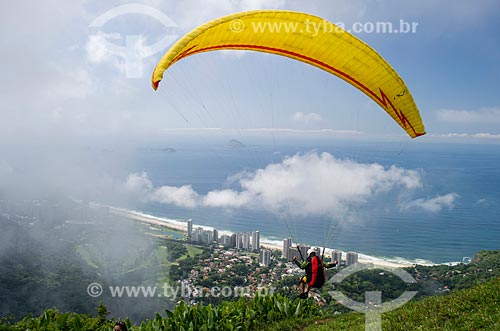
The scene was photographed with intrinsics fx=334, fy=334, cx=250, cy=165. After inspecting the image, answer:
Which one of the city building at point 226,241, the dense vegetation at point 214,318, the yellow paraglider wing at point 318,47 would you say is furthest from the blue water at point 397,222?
the yellow paraglider wing at point 318,47

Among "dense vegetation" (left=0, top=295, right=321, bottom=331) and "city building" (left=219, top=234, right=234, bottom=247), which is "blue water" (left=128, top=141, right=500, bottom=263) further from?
"dense vegetation" (left=0, top=295, right=321, bottom=331)

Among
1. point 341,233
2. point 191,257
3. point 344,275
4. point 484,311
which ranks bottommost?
point 341,233

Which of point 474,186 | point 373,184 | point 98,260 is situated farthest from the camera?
point 373,184

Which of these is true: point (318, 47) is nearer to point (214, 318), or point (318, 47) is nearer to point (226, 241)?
point (214, 318)

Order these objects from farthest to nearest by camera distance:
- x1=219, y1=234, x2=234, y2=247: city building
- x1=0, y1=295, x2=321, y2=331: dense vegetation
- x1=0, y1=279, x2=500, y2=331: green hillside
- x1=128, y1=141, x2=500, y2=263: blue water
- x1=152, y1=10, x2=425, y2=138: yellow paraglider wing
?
x1=128, y1=141, x2=500, y2=263: blue water < x1=219, y1=234, x2=234, y2=247: city building < x1=0, y1=295, x2=321, y2=331: dense vegetation < x1=152, y1=10, x2=425, y2=138: yellow paraglider wing < x1=0, y1=279, x2=500, y2=331: green hillside

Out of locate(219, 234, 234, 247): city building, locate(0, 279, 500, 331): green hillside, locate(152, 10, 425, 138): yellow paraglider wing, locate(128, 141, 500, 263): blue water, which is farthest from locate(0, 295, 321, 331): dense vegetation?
locate(128, 141, 500, 263): blue water

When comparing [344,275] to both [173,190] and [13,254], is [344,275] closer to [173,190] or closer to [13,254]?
[13,254]

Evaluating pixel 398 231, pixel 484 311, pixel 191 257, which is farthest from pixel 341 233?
pixel 484 311

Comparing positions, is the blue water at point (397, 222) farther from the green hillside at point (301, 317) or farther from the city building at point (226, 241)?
the green hillside at point (301, 317)

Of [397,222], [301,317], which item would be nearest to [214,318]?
[301,317]
